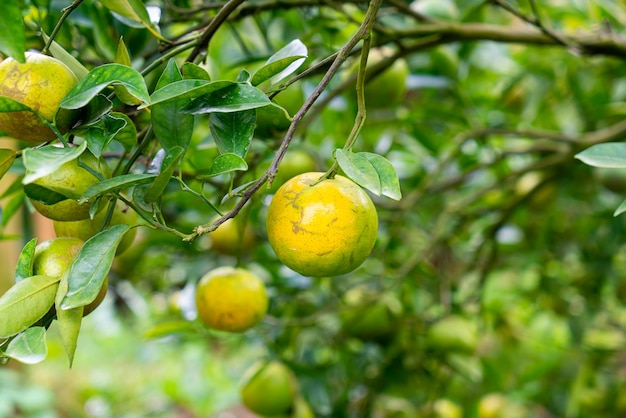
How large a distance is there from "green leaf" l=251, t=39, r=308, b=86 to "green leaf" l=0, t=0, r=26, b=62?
0.61ft

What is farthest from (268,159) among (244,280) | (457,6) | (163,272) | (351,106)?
(163,272)

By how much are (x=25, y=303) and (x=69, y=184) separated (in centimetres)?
9

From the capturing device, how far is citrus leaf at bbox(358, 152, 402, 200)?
1.58 ft

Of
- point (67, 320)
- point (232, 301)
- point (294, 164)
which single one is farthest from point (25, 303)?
point (294, 164)

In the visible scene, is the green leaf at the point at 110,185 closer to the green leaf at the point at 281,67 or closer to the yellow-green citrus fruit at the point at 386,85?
the green leaf at the point at 281,67

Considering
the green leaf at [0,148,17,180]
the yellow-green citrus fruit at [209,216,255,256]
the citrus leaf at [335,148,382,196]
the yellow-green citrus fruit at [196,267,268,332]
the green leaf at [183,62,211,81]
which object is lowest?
the yellow-green citrus fruit at [209,216,255,256]

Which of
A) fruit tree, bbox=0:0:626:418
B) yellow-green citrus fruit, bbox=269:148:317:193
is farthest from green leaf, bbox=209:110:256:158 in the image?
yellow-green citrus fruit, bbox=269:148:317:193

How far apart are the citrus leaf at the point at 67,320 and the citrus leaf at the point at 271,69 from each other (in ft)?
0.72

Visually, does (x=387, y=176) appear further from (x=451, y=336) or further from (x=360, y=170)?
(x=451, y=336)

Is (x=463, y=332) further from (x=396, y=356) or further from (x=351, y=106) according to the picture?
(x=351, y=106)

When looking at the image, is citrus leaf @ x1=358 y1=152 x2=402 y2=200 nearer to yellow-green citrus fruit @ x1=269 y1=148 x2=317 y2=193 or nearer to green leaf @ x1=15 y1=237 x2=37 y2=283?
green leaf @ x1=15 y1=237 x2=37 y2=283

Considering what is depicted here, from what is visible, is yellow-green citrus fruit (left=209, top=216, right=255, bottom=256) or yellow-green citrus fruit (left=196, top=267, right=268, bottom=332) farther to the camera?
yellow-green citrus fruit (left=209, top=216, right=255, bottom=256)

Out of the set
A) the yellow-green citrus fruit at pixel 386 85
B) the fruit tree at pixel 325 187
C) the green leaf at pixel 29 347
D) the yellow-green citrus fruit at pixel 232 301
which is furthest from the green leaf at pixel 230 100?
the yellow-green citrus fruit at pixel 386 85

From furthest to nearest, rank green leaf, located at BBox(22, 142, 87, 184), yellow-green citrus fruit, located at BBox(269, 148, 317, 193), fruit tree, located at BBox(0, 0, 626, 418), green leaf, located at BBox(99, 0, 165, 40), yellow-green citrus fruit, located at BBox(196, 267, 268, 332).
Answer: yellow-green citrus fruit, located at BBox(269, 148, 317, 193) → yellow-green citrus fruit, located at BBox(196, 267, 268, 332) → green leaf, located at BBox(99, 0, 165, 40) → fruit tree, located at BBox(0, 0, 626, 418) → green leaf, located at BBox(22, 142, 87, 184)
